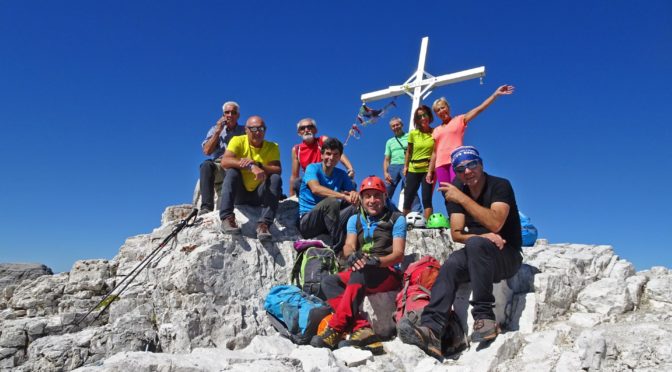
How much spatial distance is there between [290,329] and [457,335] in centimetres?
199

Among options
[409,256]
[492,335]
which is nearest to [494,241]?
[492,335]

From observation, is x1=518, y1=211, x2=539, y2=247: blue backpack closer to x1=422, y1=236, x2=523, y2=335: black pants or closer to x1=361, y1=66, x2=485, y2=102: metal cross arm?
x1=422, y1=236, x2=523, y2=335: black pants

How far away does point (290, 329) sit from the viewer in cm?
582

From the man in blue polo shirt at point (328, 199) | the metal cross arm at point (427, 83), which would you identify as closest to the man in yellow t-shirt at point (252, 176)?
the man in blue polo shirt at point (328, 199)

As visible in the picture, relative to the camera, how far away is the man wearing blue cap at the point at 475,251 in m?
4.81

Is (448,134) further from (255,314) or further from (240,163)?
(255,314)

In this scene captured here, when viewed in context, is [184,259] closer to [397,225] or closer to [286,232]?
[286,232]

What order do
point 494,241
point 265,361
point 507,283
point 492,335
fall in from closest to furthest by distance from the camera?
point 265,361 < point 492,335 < point 494,241 < point 507,283

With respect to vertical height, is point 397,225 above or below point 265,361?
above

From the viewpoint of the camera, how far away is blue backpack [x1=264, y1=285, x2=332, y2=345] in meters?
5.63

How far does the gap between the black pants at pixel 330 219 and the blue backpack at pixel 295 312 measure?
1003 mm

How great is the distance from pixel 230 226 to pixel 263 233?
498mm

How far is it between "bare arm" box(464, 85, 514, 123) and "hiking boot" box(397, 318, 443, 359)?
155 inches

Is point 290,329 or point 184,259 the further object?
point 184,259
